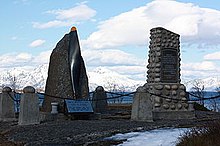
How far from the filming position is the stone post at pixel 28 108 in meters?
13.0

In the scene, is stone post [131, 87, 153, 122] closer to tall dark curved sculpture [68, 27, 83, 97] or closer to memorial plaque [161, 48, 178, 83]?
memorial plaque [161, 48, 178, 83]

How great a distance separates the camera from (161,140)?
870cm

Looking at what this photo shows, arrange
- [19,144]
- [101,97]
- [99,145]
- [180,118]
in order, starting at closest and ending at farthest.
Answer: [99,145], [19,144], [180,118], [101,97]

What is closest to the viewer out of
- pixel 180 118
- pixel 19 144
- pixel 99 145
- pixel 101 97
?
pixel 99 145

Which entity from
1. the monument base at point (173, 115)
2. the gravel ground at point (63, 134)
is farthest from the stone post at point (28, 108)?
the monument base at point (173, 115)

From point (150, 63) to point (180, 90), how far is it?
5.21ft

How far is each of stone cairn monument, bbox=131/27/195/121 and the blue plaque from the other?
235cm

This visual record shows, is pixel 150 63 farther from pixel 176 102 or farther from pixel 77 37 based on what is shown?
pixel 77 37

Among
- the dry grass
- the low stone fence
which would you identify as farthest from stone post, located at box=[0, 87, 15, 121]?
the dry grass

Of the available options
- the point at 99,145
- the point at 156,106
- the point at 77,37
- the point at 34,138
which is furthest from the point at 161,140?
the point at 77,37

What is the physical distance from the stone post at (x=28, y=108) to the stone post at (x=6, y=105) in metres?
2.70

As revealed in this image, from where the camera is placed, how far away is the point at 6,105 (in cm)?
1566

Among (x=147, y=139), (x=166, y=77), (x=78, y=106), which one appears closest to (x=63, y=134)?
(x=147, y=139)

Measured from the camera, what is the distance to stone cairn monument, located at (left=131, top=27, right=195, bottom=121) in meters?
16.0
